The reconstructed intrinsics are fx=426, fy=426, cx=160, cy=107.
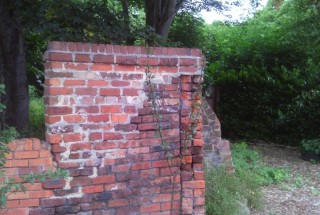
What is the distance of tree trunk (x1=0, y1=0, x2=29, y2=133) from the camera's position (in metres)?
7.56

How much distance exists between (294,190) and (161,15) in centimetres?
425

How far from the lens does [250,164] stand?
816 centimetres

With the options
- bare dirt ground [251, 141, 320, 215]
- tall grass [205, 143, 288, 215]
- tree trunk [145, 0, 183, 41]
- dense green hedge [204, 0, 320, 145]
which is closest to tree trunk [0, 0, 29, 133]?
tree trunk [145, 0, 183, 41]

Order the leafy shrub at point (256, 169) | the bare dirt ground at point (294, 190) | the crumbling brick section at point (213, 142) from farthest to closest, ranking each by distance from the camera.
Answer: the leafy shrub at point (256, 169) → the crumbling brick section at point (213, 142) → the bare dirt ground at point (294, 190)

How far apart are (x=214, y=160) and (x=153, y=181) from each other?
8.92 ft

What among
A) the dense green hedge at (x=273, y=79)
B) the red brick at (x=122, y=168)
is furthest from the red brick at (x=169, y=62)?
the dense green hedge at (x=273, y=79)

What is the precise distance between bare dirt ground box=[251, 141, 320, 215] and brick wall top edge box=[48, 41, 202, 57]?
9.31 feet

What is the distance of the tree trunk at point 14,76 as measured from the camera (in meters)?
7.56

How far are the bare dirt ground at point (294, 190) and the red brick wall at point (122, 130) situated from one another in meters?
2.30

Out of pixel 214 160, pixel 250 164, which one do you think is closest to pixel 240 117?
pixel 250 164

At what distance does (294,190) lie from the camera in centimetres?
688

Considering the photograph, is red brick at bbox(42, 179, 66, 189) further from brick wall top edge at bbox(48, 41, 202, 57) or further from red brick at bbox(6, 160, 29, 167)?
brick wall top edge at bbox(48, 41, 202, 57)

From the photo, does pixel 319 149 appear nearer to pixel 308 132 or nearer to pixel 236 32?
pixel 308 132

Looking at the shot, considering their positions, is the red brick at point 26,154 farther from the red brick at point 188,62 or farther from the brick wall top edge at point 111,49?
the red brick at point 188,62
